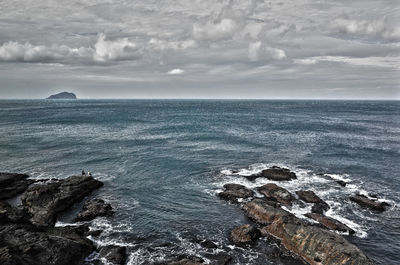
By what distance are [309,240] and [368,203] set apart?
1652 cm

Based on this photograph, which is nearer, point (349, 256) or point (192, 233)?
point (349, 256)

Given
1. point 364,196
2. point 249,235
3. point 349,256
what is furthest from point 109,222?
point 364,196

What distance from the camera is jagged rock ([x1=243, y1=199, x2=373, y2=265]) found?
23.3 meters

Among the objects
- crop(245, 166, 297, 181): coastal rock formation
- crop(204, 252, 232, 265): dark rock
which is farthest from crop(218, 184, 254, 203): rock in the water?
crop(204, 252, 232, 265): dark rock

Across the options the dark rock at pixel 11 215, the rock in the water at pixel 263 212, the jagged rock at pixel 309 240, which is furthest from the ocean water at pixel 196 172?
the dark rock at pixel 11 215

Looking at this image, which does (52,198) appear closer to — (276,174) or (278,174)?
(276,174)

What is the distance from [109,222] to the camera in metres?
31.5

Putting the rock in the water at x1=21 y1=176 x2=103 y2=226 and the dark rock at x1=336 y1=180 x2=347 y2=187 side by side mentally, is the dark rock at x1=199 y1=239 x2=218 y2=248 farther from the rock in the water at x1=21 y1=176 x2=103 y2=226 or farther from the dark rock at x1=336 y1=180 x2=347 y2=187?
the dark rock at x1=336 y1=180 x2=347 y2=187

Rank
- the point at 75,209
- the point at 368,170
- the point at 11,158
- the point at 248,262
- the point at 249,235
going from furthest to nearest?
the point at 11,158, the point at 368,170, the point at 75,209, the point at 249,235, the point at 248,262

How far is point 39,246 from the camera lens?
22.7 meters

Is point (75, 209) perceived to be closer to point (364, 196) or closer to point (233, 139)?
point (364, 196)

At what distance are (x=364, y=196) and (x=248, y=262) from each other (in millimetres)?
24922

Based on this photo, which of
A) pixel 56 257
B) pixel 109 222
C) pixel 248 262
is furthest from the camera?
pixel 109 222

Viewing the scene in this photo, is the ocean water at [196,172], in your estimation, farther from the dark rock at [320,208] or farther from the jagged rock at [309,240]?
the jagged rock at [309,240]
